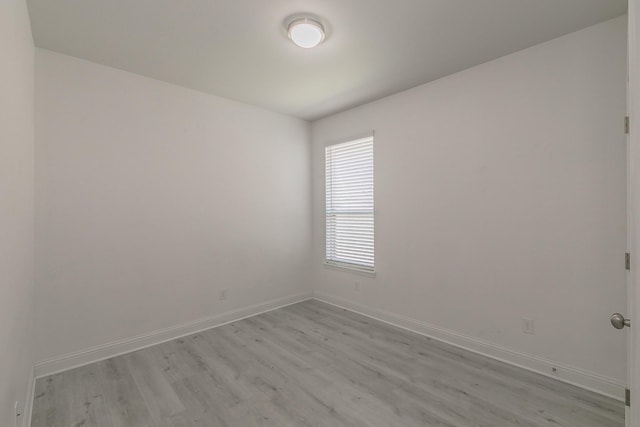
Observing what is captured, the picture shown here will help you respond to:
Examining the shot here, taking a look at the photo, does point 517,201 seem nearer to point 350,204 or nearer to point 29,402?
point 350,204

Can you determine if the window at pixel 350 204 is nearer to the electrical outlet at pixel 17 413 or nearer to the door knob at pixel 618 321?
the door knob at pixel 618 321

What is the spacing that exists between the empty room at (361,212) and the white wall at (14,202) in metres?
0.03

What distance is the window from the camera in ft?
12.9

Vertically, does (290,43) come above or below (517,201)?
above

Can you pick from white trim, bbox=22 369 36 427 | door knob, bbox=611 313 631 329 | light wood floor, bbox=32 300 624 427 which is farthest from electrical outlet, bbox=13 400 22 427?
door knob, bbox=611 313 631 329

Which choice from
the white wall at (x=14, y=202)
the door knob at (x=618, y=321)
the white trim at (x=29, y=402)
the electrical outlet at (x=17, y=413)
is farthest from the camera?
the white trim at (x=29, y=402)

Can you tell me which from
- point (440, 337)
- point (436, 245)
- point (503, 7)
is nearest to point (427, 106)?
point (503, 7)

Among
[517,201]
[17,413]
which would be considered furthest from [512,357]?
[17,413]

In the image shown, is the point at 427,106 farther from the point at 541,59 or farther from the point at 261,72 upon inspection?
the point at 261,72

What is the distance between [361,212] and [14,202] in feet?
10.6

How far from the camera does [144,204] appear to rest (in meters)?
3.07

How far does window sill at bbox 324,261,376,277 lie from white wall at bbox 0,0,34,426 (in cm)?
317

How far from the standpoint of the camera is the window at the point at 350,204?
3.92 metres

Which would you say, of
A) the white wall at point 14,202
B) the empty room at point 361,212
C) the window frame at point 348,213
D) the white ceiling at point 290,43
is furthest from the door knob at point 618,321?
the window frame at point 348,213
